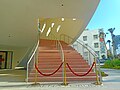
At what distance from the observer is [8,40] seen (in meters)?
15.2

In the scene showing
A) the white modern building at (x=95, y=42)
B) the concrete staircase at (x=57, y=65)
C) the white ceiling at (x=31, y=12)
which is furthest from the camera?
the white modern building at (x=95, y=42)

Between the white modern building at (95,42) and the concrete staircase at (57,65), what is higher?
the white modern building at (95,42)

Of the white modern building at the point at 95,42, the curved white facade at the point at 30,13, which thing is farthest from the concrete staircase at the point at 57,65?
the white modern building at the point at 95,42

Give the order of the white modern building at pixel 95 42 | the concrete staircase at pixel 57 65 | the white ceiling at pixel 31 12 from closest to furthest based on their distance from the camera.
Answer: the concrete staircase at pixel 57 65, the white ceiling at pixel 31 12, the white modern building at pixel 95 42

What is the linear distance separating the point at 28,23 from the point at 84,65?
5.59 metres

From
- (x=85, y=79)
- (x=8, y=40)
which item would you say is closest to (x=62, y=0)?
(x=85, y=79)

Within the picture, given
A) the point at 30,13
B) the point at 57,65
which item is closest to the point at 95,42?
the point at 30,13

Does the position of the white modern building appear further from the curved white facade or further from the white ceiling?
the white ceiling

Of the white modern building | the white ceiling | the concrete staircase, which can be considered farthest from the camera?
the white modern building

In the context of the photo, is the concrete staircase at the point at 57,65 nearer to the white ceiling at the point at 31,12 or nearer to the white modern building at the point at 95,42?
the white ceiling at the point at 31,12

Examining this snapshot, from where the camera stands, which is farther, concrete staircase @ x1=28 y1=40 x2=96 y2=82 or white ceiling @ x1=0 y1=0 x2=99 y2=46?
white ceiling @ x1=0 y1=0 x2=99 y2=46

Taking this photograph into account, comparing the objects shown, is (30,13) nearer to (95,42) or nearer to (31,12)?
(31,12)

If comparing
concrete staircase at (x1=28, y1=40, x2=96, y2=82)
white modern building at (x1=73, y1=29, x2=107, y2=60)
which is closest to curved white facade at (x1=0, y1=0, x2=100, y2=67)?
concrete staircase at (x1=28, y1=40, x2=96, y2=82)

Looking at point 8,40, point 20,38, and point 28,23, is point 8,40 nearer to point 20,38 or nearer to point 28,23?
point 20,38
